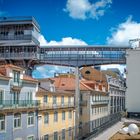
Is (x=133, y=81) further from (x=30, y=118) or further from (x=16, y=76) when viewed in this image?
(x=30, y=118)

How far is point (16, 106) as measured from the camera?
3941cm

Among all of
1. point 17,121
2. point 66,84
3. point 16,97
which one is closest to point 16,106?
point 17,121

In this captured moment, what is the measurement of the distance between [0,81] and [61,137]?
18.9m

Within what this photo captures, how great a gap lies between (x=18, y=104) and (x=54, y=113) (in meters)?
10.9

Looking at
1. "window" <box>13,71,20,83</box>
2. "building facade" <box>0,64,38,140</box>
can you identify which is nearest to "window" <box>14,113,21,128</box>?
"building facade" <box>0,64,38,140</box>

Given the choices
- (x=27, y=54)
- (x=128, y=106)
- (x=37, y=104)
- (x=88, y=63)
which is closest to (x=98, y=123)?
(x=88, y=63)

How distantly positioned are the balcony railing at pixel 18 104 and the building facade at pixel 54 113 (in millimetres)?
1801

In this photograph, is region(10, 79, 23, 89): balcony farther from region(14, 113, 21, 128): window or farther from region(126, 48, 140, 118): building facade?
region(126, 48, 140, 118): building facade

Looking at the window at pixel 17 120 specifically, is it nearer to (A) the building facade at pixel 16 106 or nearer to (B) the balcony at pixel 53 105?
(A) the building facade at pixel 16 106

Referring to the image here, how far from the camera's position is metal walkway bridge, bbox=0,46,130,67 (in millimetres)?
56469

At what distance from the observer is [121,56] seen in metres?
56.3

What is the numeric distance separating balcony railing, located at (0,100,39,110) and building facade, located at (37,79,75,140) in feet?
5.91

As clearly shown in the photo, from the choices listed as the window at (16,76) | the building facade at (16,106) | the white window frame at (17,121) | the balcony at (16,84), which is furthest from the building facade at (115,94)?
the white window frame at (17,121)

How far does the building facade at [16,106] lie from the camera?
37531mm
